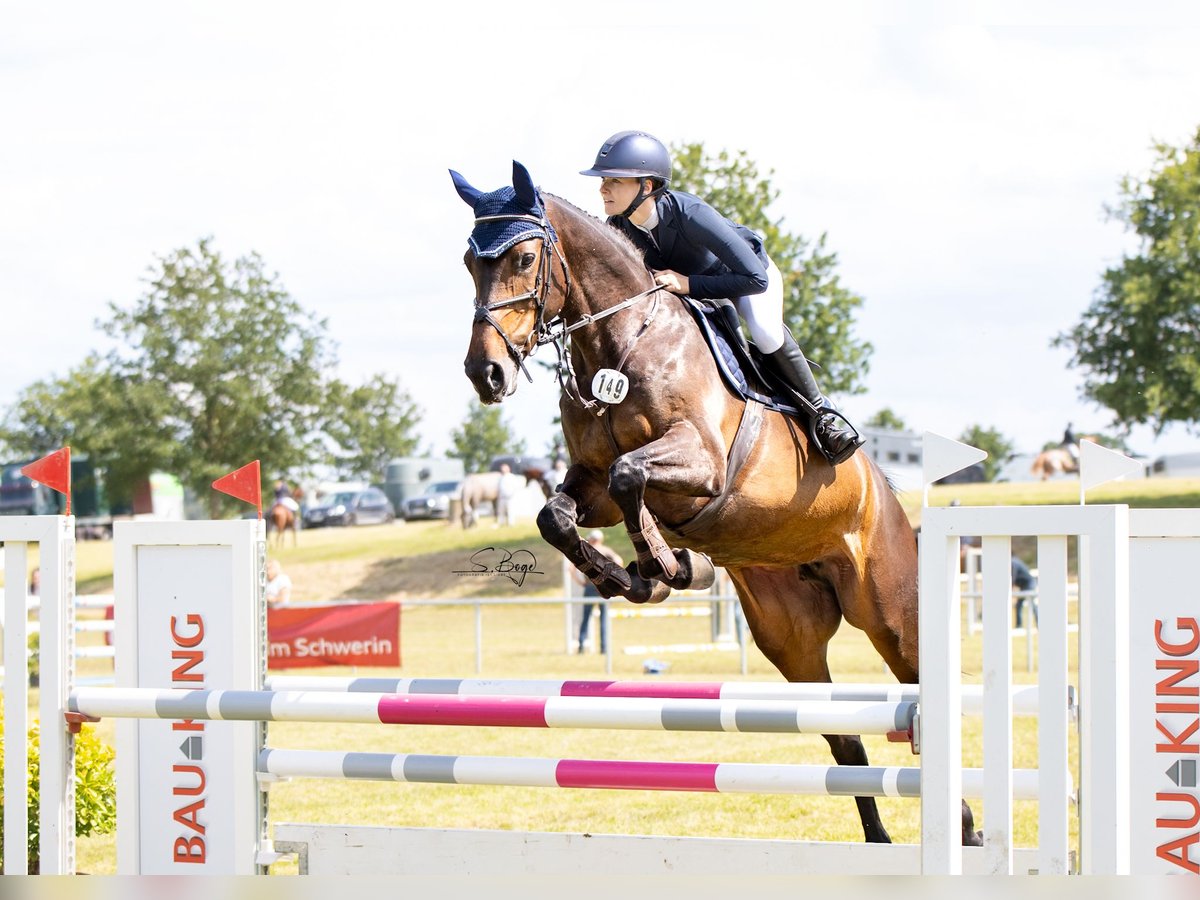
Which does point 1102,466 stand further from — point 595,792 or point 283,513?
point 283,513

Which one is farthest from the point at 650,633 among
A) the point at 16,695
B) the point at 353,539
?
the point at 16,695

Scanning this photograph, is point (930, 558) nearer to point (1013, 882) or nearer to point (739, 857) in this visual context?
point (1013, 882)

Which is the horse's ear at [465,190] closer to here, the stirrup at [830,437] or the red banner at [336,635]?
the stirrup at [830,437]

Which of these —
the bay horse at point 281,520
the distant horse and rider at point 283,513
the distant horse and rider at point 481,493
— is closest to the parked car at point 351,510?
the distant horse and rider at point 283,513

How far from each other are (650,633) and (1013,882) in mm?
16529

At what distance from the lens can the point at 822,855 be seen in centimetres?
361

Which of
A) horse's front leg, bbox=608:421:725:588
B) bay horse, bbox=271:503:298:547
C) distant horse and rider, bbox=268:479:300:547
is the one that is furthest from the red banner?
bay horse, bbox=271:503:298:547

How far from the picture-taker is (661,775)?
113 inches

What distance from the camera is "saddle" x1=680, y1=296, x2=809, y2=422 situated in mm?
3971

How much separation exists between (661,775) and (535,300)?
1.35 meters

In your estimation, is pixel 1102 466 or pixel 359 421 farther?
pixel 359 421

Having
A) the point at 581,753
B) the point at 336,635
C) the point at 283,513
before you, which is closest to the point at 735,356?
the point at 581,753

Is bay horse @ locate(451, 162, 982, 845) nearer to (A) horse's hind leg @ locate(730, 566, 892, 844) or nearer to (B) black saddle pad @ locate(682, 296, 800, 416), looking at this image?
(B) black saddle pad @ locate(682, 296, 800, 416)

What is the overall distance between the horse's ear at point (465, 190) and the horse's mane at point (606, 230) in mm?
247
